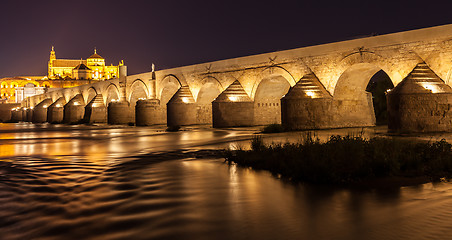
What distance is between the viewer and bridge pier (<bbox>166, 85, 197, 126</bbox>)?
2473cm

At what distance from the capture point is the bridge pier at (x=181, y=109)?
974 inches

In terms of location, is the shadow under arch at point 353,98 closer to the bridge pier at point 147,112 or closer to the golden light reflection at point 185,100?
the golden light reflection at point 185,100

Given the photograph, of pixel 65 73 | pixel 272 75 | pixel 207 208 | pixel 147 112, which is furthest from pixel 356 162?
pixel 65 73

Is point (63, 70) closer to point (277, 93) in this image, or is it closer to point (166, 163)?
point (277, 93)

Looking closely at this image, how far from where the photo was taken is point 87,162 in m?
8.30

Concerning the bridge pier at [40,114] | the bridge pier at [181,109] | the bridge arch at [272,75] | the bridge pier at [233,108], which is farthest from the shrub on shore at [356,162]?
the bridge pier at [40,114]

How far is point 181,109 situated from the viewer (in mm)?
24750

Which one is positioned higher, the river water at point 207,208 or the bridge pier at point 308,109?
the bridge pier at point 308,109

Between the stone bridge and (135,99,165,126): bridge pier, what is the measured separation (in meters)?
0.07

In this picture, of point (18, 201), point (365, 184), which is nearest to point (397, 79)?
point (365, 184)

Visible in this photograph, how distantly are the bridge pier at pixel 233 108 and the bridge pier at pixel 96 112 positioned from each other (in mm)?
19811

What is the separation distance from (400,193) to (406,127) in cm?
868

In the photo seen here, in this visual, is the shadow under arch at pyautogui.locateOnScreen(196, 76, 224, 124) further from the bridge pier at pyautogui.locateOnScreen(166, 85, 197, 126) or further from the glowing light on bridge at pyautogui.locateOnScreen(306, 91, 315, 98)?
the glowing light on bridge at pyautogui.locateOnScreen(306, 91, 315, 98)

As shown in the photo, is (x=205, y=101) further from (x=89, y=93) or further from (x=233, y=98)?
(x=89, y=93)
